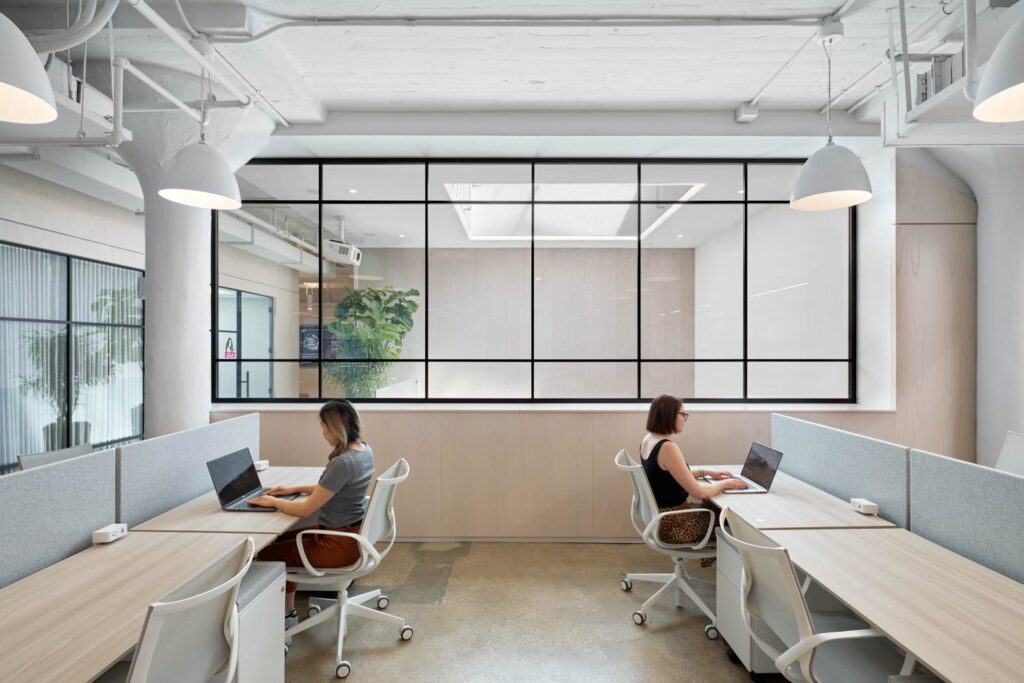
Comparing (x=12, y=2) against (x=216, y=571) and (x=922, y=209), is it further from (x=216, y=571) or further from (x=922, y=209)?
(x=922, y=209)

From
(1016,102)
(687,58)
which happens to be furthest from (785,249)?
(1016,102)

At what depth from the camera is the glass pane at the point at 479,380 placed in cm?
455

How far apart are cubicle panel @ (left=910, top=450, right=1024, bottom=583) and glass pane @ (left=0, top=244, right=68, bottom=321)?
21.2ft

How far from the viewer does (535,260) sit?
15.0ft

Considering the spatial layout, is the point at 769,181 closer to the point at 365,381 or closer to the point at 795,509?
the point at 795,509

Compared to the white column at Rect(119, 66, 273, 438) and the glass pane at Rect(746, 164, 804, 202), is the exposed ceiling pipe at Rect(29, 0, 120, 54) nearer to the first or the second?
the white column at Rect(119, 66, 273, 438)

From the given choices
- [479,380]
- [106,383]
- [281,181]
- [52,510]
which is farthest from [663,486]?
[106,383]

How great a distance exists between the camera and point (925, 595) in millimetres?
1670

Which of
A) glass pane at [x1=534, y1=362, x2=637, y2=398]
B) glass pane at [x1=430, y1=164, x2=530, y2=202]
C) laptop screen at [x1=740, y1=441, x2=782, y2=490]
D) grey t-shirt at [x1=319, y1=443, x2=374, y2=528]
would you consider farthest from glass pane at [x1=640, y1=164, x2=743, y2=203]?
grey t-shirt at [x1=319, y1=443, x2=374, y2=528]

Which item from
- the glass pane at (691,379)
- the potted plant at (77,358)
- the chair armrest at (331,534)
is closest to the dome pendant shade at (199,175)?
the chair armrest at (331,534)

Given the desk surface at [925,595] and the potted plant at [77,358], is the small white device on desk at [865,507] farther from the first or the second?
the potted plant at [77,358]

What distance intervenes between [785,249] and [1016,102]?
325cm

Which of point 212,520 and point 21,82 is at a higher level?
point 21,82

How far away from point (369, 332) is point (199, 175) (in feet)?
7.29
